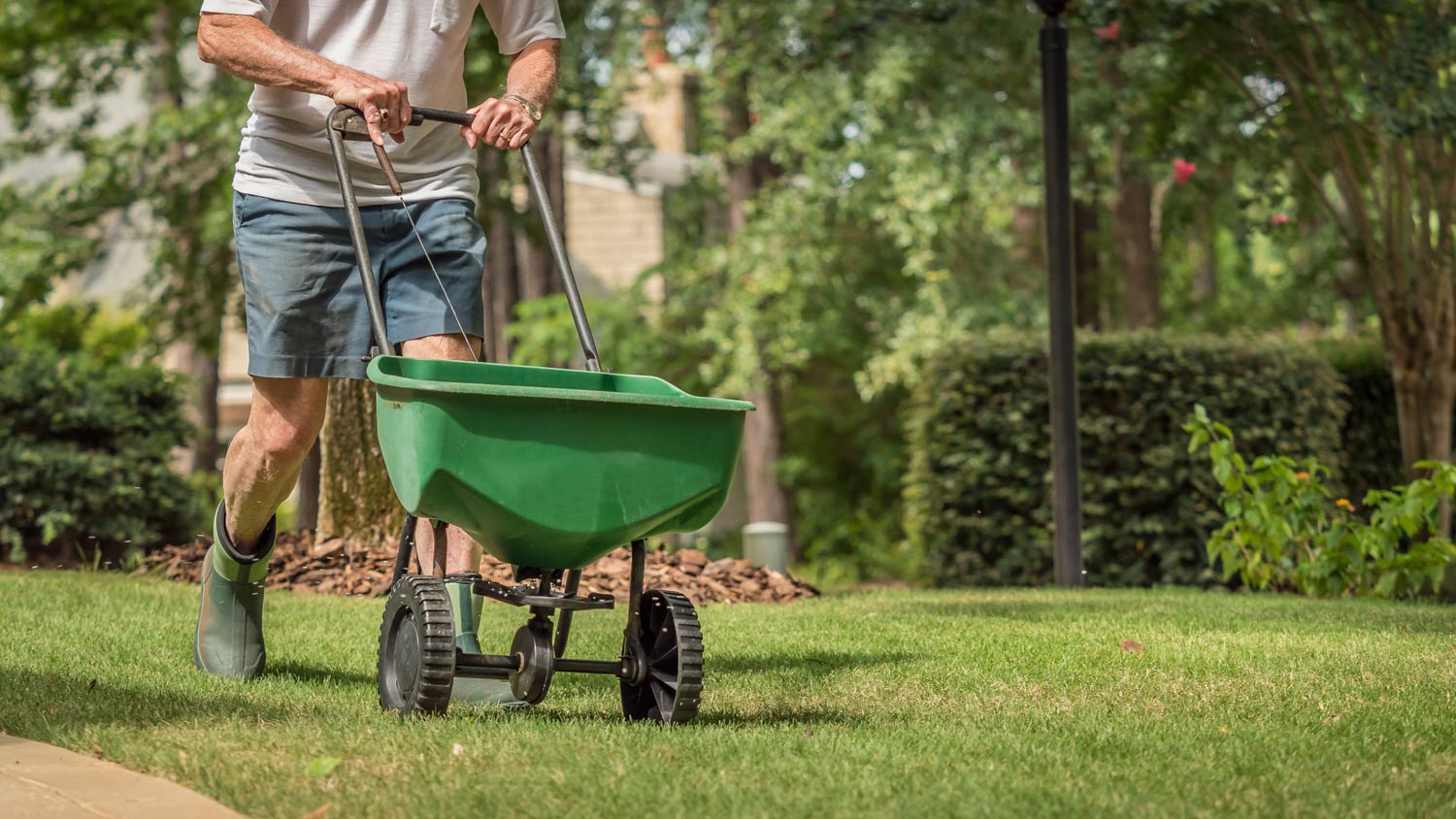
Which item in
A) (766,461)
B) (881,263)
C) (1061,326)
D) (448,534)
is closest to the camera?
(448,534)

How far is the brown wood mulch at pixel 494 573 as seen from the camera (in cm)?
641

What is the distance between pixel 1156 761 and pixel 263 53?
250 centimetres

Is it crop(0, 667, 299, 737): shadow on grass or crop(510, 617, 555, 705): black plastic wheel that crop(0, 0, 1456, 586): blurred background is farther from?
crop(510, 617, 555, 705): black plastic wheel

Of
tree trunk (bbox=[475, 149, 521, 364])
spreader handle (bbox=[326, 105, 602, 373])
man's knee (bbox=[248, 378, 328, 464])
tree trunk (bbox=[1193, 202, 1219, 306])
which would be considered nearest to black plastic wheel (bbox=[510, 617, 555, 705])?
spreader handle (bbox=[326, 105, 602, 373])

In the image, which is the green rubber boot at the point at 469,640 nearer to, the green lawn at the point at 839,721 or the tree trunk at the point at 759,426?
the green lawn at the point at 839,721

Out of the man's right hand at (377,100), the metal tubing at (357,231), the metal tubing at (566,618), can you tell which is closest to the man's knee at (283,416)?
the metal tubing at (357,231)

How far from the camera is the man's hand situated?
12.1ft

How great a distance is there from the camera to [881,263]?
16.9m

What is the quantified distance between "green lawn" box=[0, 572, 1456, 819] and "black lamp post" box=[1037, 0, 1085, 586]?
6.29 feet

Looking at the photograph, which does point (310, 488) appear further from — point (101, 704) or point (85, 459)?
point (101, 704)

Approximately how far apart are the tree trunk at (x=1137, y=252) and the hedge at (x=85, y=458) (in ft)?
29.5

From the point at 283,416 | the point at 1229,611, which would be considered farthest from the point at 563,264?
the point at 1229,611

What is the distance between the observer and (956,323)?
14.0 meters

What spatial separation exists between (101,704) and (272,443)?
732 mm
